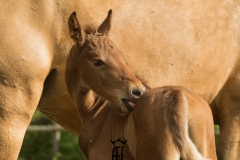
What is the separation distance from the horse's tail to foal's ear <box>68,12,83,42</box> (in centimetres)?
124

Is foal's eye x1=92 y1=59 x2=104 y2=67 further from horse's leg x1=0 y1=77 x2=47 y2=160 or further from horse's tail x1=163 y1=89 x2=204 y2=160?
horse's tail x1=163 y1=89 x2=204 y2=160

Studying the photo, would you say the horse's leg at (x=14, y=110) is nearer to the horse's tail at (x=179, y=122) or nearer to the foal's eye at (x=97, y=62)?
the foal's eye at (x=97, y=62)

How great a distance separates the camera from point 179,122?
4.79 meters

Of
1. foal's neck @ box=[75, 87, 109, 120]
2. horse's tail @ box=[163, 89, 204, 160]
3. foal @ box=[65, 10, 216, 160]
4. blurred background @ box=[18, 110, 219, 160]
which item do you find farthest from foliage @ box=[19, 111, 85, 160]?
horse's tail @ box=[163, 89, 204, 160]

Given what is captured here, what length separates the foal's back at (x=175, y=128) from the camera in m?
4.77

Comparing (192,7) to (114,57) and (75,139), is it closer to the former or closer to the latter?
(114,57)

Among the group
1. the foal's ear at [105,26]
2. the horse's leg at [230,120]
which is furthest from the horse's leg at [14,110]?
the horse's leg at [230,120]

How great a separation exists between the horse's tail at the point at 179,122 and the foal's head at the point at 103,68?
0.63 meters

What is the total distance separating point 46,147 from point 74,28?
7071mm

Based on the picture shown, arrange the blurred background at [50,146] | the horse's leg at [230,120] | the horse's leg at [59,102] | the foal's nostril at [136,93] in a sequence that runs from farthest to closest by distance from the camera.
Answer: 1. the blurred background at [50,146]
2. the horse's leg at [230,120]
3. the horse's leg at [59,102]
4. the foal's nostril at [136,93]

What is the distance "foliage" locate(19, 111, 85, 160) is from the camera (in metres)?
12.5

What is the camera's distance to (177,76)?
21.3 ft

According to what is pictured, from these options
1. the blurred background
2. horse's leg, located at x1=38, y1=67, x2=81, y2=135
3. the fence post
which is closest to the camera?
horse's leg, located at x1=38, y1=67, x2=81, y2=135

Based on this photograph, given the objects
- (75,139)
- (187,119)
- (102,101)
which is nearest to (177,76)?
(102,101)
